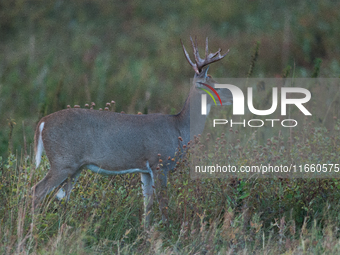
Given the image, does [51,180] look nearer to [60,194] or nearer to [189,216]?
[60,194]

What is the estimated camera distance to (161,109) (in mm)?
11375

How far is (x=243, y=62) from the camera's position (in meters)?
15.0

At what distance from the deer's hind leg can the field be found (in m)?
0.12

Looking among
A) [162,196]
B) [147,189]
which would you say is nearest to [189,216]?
[162,196]

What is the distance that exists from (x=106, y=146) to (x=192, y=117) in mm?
1278

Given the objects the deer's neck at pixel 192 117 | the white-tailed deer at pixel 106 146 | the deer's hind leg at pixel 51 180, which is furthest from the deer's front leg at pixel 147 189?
the deer's hind leg at pixel 51 180

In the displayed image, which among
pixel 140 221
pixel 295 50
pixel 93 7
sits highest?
pixel 93 7

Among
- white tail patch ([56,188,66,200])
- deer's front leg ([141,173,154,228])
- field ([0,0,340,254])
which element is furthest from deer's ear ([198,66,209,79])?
white tail patch ([56,188,66,200])

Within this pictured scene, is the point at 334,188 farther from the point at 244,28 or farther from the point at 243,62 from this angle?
the point at 244,28

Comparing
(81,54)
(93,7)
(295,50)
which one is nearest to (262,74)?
(295,50)

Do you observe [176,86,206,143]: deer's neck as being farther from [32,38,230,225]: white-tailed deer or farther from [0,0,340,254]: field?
[0,0,340,254]: field

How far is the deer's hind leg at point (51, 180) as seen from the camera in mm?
5609

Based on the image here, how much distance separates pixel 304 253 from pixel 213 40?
12184 mm

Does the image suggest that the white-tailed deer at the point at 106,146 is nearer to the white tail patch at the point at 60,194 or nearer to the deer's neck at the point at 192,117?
the white tail patch at the point at 60,194
